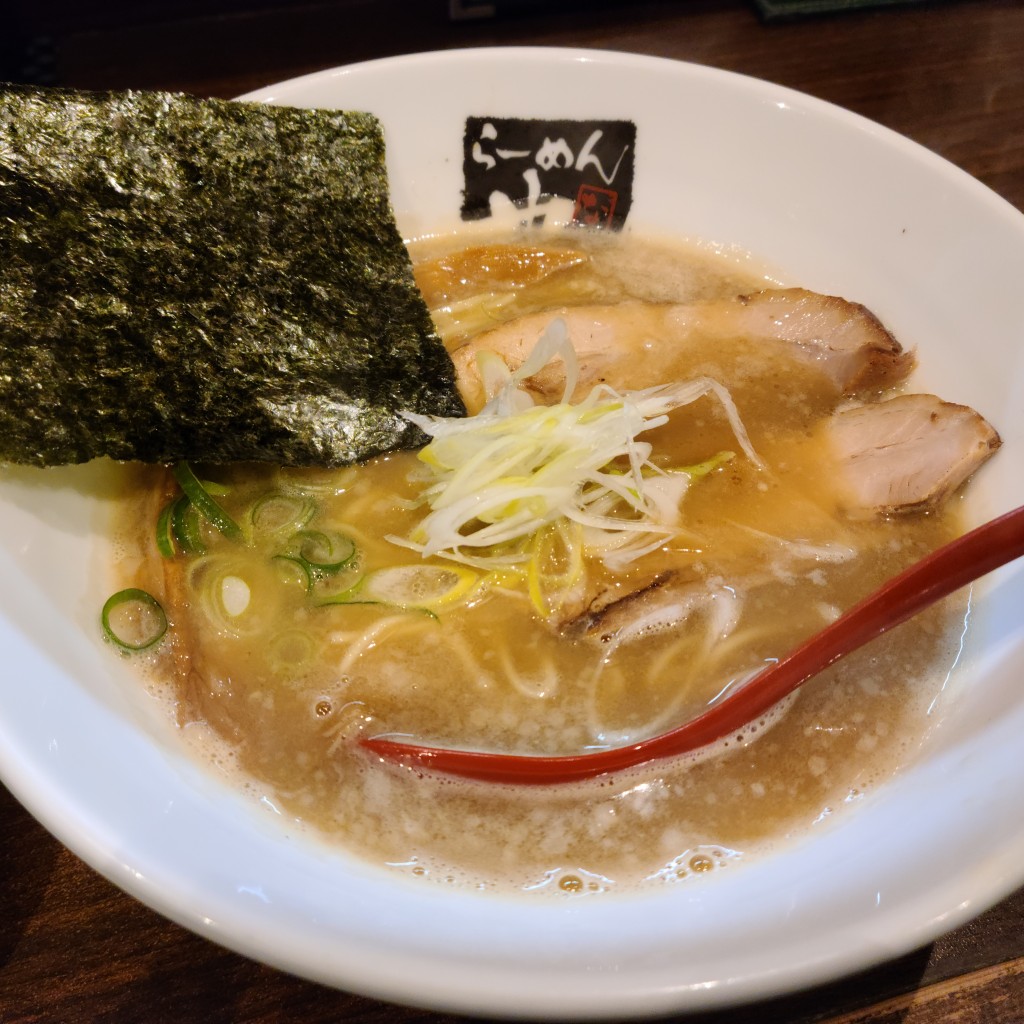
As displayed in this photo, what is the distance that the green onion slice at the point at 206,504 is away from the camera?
1.44 m

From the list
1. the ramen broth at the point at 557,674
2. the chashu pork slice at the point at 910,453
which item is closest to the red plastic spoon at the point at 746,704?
the ramen broth at the point at 557,674

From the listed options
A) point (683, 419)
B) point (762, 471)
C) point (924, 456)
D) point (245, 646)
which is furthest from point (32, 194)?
point (924, 456)

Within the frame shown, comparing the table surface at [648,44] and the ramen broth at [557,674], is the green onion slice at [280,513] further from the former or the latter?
the table surface at [648,44]

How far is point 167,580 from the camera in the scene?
138cm

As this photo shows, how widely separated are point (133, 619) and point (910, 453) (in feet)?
4.55

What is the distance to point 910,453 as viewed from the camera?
56.4 inches

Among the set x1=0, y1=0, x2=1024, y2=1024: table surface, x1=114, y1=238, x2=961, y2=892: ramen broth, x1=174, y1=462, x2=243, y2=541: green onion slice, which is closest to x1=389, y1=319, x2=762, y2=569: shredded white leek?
x1=114, y1=238, x2=961, y2=892: ramen broth

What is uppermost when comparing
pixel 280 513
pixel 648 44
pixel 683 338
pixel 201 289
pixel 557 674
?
pixel 648 44

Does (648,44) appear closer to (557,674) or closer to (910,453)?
(910,453)

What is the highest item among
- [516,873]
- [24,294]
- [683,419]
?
[24,294]

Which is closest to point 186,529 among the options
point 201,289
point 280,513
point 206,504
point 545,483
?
point 206,504

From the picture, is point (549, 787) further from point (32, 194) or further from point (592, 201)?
point (592, 201)

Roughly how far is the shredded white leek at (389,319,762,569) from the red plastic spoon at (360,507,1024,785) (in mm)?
313

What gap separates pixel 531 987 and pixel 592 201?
169 cm
